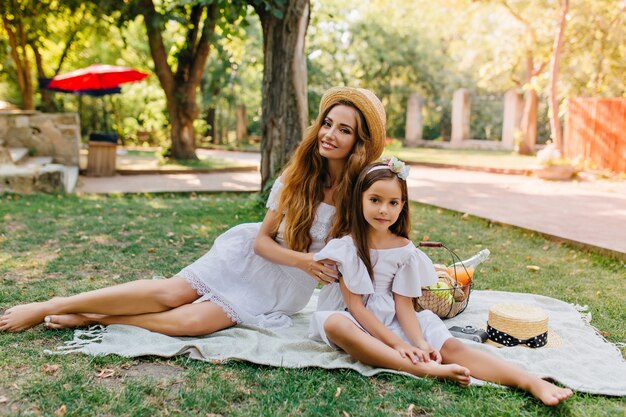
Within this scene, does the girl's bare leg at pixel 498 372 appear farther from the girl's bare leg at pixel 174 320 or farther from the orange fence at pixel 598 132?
the orange fence at pixel 598 132

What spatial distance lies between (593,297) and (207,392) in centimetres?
298

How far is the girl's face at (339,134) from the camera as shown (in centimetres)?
309

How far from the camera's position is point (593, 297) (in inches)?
164

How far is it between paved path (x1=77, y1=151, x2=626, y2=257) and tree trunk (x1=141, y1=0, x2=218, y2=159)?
6.53 ft

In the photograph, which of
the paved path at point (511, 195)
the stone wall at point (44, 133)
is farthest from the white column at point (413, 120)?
the stone wall at point (44, 133)

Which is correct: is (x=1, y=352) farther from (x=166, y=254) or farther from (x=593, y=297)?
(x=593, y=297)

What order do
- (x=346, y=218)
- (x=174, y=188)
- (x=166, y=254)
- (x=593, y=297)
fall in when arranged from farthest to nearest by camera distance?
(x=174, y=188) < (x=166, y=254) < (x=593, y=297) < (x=346, y=218)

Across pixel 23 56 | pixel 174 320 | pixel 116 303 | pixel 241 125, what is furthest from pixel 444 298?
pixel 241 125

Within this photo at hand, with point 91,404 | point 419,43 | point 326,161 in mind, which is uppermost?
point 419,43

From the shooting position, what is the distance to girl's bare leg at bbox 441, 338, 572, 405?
2441 mm

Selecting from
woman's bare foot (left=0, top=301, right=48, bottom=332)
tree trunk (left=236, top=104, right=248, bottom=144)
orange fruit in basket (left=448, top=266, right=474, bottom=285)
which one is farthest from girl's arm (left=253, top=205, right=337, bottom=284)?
tree trunk (left=236, top=104, right=248, bottom=144)

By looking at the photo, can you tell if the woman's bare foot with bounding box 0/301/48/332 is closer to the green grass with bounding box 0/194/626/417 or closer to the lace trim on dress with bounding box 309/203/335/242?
the green grass with bounding box 0/194/626/417

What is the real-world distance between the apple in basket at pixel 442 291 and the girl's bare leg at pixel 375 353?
2.54 feet

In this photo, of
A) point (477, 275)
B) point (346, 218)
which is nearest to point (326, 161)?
point (346, 218)
